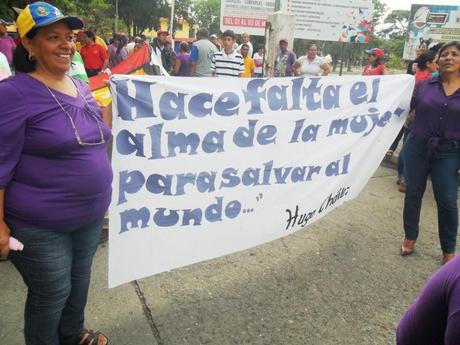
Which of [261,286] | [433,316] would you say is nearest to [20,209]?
[433,316]

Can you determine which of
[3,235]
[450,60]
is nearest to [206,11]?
[450,60]

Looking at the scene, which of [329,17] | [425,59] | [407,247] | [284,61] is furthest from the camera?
[329,17]

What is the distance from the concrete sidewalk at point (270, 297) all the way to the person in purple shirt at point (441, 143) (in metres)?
0.48

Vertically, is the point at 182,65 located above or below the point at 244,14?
below

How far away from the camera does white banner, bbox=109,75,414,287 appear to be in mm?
2373

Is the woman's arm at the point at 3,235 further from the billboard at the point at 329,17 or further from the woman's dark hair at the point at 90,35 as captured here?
the woman's dark hair at the point at 90,35

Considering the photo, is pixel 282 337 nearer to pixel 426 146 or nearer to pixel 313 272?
pixel 313 272

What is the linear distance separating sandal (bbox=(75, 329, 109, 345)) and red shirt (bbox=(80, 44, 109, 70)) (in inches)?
314

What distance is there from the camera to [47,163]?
1665 mm

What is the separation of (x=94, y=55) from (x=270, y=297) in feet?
25.8

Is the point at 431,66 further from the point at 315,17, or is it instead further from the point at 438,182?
the point at 315,17

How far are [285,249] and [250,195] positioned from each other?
992 mm

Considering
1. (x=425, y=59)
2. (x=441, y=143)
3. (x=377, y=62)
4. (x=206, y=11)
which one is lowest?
(x=441, y=143)

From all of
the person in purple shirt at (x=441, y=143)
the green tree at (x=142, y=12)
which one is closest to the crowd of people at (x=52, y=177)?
the person in purple shirt at (x=441, y=143)
